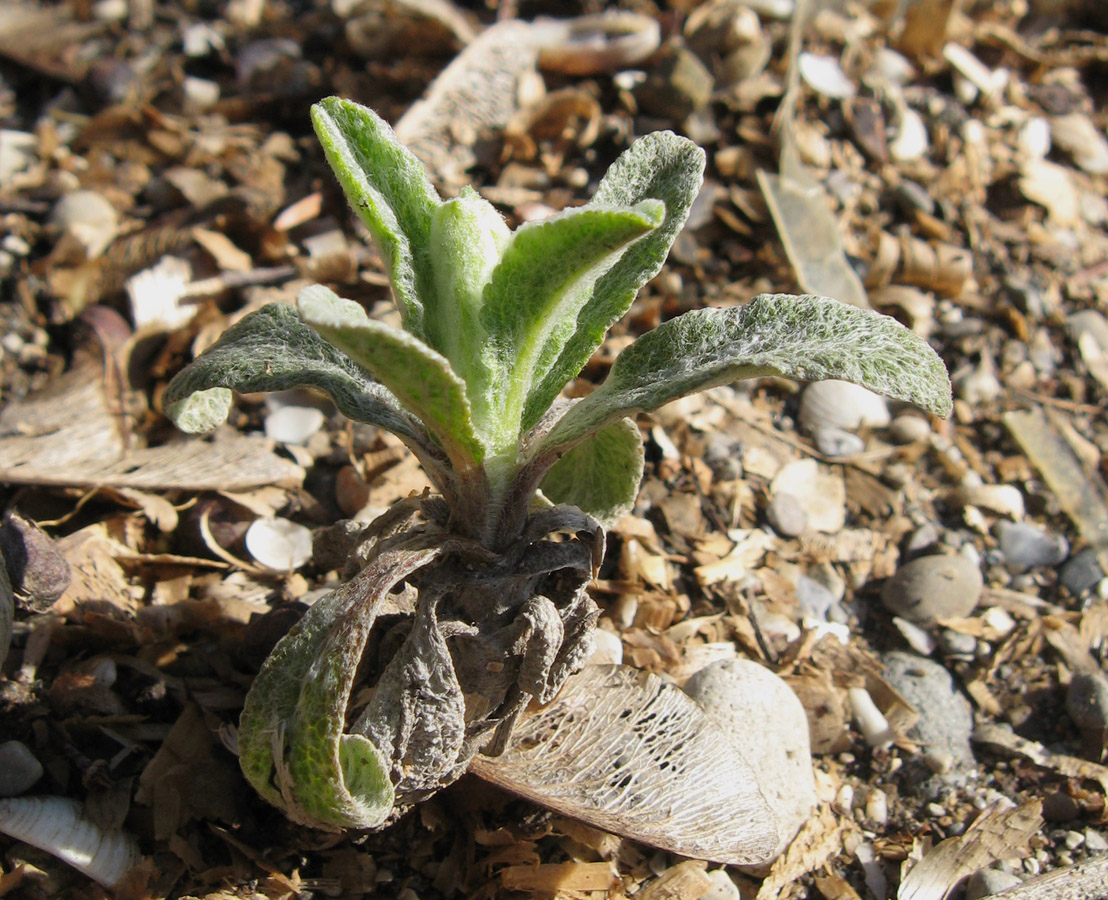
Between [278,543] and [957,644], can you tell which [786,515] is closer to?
[957,644]

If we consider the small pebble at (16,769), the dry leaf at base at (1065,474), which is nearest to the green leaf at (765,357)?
the small pebble at (16,769)

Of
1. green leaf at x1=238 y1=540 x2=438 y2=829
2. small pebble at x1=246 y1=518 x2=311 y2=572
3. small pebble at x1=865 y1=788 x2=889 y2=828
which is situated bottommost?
small pebble at x1=865 y1=788 x2=889 y2=828

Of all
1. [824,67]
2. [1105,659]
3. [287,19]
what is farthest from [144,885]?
[824,67]

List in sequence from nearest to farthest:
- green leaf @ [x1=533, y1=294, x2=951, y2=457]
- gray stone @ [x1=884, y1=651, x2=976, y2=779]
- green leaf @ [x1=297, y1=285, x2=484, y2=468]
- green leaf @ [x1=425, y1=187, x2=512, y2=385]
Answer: green leaf @ [x1=297, y1=285, x2=484, y2=468] < green leaf @ [x1=533, y1=294, x2=951, y2=457] < green leaf @ [x1=425, y1=187, x2=512, y2=385] < gray stone @ [x1=884, y1=651, x2=976, y2=779]

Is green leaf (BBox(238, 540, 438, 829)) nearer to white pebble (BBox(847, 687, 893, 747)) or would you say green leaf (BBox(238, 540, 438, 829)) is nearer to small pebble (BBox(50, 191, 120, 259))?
white pebble (BBox(847, 687, 893, 747))

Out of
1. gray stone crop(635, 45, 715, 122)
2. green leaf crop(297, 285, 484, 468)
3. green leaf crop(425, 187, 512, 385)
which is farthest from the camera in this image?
gray stone crop(635, 45, 715, 122)

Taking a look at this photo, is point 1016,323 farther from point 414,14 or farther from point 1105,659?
point 414,14

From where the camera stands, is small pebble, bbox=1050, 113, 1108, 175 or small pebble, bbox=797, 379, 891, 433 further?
small pebble, bbox=1050, 113, 1108, 175

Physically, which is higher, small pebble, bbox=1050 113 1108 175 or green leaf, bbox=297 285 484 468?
green leaf, bbox=297 285 484 468

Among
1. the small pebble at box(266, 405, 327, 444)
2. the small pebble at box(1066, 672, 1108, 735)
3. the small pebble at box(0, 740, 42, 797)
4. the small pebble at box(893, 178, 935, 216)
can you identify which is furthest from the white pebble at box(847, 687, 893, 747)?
the small pebble at box(893, 178, 935, 216)
